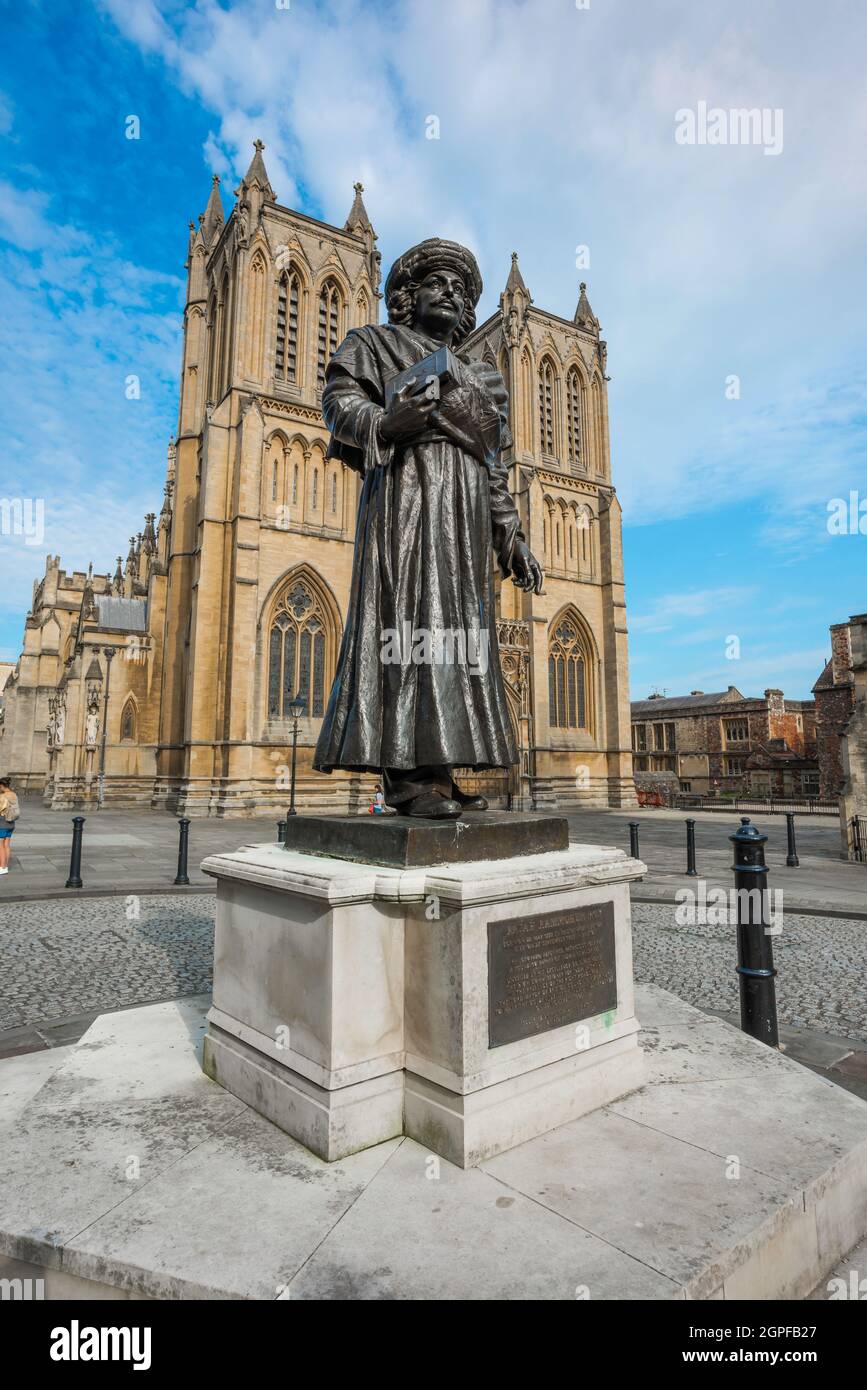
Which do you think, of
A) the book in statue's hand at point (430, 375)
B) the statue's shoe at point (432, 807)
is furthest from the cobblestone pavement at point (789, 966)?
the book in statue's hand at point (430, 375)

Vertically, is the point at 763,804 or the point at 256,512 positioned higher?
the point at 256,512

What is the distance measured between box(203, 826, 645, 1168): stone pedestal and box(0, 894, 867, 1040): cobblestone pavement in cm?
223

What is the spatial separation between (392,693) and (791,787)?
40158 millimetres

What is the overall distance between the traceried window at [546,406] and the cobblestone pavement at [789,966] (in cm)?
2849

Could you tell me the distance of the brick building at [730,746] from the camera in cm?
3816

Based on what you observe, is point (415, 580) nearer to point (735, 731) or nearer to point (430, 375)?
point (430, 375)

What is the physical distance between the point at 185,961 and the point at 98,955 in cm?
75

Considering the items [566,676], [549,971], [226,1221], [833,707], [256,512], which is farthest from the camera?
[833,707]

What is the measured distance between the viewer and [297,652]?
24.6 meters

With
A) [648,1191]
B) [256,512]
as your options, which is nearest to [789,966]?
[648,1191]

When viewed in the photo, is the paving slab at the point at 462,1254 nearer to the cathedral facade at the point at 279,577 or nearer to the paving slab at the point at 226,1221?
the paving slab at the point at 226,1221
